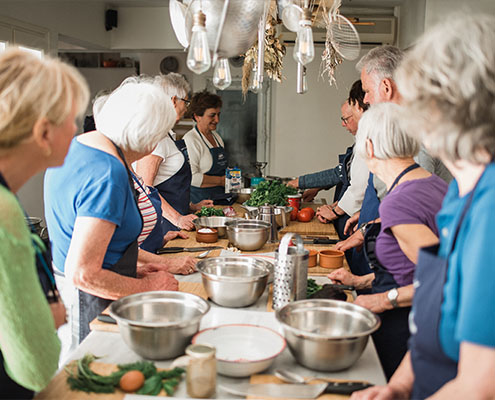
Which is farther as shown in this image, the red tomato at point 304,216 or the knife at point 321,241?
the red tomato at point 304,216

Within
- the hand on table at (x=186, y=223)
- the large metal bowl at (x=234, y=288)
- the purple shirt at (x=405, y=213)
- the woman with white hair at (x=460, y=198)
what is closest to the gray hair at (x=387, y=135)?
the purple shirt at (x=405, y=213)

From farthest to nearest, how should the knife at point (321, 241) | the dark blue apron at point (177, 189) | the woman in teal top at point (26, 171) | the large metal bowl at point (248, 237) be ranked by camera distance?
1. the dark blue apron at point (177, 189)
2. the knife at point (321, 241)
3. the large metal bowl at point (248, 237)
4. the woman in teal top at point (26, 171)

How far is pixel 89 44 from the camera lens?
7277mm

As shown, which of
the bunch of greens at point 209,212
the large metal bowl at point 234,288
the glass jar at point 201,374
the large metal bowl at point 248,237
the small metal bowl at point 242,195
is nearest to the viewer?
the glass jar at point 201,374

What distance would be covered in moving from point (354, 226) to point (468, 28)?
8.54 feet

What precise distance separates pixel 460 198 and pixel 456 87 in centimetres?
24

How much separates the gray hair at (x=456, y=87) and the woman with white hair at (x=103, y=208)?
108 centimetres

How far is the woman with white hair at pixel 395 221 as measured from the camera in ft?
5.70

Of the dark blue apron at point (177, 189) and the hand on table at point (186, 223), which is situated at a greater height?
the dark blue apron at point (177, 189)

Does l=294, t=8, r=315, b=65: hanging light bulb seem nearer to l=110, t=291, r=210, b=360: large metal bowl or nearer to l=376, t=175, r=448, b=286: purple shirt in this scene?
l=376, t=175, r=448, b=286: purple shirt

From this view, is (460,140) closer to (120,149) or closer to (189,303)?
(189,303)

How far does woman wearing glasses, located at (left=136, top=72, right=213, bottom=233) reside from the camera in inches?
132

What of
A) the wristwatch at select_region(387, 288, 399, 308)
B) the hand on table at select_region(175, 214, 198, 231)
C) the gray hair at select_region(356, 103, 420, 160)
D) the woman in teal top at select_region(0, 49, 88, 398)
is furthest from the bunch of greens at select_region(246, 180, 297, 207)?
the woman in teal top at select_region(0, 49, 88, 398)

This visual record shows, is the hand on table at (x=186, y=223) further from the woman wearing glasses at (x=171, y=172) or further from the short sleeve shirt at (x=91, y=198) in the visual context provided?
the short sleeve shirt at (x=91, y=198)
